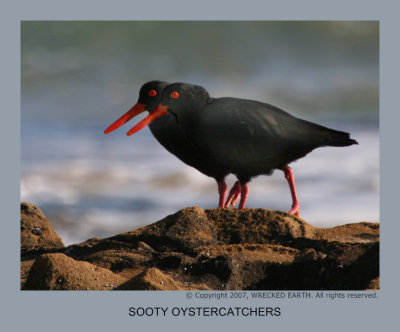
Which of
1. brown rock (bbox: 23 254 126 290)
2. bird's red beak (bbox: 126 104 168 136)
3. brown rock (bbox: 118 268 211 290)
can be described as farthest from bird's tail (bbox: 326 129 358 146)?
brown rock (bbox: 23 254 126 290)

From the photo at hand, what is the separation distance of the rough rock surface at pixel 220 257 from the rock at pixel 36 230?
0.92 ft

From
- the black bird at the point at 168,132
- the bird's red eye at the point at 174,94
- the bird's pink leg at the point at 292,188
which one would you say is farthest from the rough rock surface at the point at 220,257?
the bird's red eye at the point at 174,94

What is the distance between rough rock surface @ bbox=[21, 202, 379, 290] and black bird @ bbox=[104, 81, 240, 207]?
466mm

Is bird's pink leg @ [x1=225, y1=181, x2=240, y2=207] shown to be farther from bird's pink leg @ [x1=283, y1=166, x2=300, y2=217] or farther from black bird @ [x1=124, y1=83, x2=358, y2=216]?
bird's pink leg @ [x1=283, y1=166, x2=300, y2=217]

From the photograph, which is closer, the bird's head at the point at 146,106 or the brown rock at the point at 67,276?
the brown rock at the point at 67,276

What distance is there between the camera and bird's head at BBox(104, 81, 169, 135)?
6.58 m

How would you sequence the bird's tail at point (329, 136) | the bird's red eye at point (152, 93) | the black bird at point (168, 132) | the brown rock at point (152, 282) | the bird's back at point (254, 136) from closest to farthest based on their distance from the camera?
the brown rock at point (152, 282)
the bird's back at point (254, 136)
the bird's tail at point (329, 136)
the black bird at point (168, 132)
the bird's red eye at point (152, 93)

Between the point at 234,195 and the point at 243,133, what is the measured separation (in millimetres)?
1053

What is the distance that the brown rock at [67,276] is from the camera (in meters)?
5.16

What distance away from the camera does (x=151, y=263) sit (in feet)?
18.5

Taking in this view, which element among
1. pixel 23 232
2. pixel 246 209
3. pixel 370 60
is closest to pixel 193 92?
pixel 246 209

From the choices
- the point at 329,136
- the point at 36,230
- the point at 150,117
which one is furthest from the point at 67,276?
the point at 329,136

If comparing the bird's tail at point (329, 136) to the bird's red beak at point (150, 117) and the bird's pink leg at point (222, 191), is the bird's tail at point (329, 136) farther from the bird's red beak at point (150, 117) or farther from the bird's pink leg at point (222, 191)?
the bird's red beak at point (150, 117)
